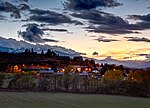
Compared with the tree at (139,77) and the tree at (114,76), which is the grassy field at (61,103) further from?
the tree at (114,76)

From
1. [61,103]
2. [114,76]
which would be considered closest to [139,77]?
[114,76]

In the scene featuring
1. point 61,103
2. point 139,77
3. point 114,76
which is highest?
point 114,76

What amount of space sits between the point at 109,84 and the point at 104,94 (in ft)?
8.04

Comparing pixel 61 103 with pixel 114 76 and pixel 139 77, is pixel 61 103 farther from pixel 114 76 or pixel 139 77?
pixel 114 76

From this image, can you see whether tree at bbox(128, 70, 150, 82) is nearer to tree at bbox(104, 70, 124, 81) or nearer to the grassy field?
tree at bbox(104, 70, 124, 81)

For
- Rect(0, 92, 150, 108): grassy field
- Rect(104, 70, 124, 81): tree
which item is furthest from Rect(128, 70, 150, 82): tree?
Rect(0, 92, 150, 108): grassy field

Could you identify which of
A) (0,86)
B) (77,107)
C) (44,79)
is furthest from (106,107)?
(0,86)

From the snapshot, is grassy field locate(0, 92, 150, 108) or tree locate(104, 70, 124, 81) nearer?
grassy field locate(0, 92, 150, 108)

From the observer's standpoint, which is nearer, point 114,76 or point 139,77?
point 139,77

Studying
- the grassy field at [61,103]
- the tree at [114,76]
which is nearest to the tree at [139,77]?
the tree at [114,76]

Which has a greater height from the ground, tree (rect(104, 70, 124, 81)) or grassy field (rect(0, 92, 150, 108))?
tree (rect(104, 70, 124, 81))

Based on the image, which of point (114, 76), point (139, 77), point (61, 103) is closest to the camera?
point (61, 103)

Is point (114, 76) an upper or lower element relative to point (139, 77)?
upper

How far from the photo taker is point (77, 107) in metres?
35.5
